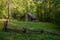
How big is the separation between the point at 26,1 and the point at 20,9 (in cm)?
Result: 545

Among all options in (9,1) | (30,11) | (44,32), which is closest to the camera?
(44,32)

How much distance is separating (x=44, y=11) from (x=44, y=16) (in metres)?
1.65

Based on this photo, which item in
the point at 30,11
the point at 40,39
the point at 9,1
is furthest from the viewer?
the point at 30,11

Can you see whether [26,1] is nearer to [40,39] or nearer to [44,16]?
[44,16]

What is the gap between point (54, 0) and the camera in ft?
74.3

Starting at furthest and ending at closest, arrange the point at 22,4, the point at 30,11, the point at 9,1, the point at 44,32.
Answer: the point at 30,11 < the point at 22,4 < the point at 9,1 < the point at 44,32

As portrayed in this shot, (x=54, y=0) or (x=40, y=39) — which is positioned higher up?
(x=54, y=0)

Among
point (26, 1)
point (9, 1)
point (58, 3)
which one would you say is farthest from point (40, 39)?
point (26, 1)

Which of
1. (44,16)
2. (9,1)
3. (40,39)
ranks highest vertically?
(9,1)

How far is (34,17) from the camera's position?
62938 mm

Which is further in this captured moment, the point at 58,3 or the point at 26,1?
the point at 26,1

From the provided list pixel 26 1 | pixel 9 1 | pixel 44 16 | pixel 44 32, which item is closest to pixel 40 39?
pixel 44 32

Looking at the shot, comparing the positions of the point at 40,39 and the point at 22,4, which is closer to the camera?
the point at 40,39

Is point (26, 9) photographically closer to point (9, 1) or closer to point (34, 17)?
point (34, 17)
